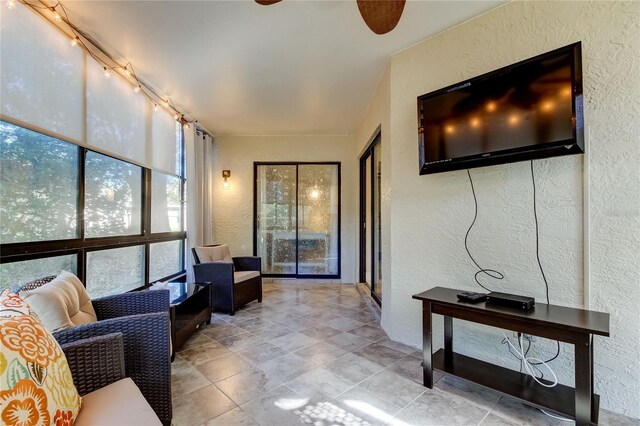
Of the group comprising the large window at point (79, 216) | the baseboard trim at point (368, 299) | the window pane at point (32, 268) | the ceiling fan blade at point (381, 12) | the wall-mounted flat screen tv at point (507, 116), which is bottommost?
the baseboard trim at point (368, 299)

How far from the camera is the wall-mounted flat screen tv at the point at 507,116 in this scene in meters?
1.71

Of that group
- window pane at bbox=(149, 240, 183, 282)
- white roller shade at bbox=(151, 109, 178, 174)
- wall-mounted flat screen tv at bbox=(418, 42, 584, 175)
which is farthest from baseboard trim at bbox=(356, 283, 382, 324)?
white roller shade at bbox=(151, 109, 178, 174)

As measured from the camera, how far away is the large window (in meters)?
2.06

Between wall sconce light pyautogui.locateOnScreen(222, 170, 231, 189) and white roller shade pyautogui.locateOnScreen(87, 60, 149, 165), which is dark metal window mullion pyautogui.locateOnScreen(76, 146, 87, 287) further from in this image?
wall sconce light pyautogui.locateOnScreen(222, 170, 231, 189)

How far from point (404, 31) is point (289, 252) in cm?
408

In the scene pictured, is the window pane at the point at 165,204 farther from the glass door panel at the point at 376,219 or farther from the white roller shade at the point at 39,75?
the glass door panel at the point at 376,219

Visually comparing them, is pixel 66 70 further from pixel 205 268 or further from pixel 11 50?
pixel 205 268

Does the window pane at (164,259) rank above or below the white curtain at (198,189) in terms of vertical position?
below

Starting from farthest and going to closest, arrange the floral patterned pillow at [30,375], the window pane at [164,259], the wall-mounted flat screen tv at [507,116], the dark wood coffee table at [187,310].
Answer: the window pane at [164,259] → the dark wood coffee table at [187,310] → the wall-mounted flat screen tv at [507,116] → the floral patterned pillow at [30,375]

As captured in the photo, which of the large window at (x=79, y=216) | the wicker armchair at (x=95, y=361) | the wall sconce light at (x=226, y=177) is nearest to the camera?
the wicker armchair at (x=95, y=361)

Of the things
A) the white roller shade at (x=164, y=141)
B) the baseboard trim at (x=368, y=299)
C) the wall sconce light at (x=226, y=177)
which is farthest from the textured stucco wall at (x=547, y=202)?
the wall sconce light at (x=226, y=177)

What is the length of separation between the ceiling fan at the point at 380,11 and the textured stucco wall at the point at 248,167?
3.65 m

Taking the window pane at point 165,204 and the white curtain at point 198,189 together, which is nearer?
the window pane at point 165,204

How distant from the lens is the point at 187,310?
3.09 meters
